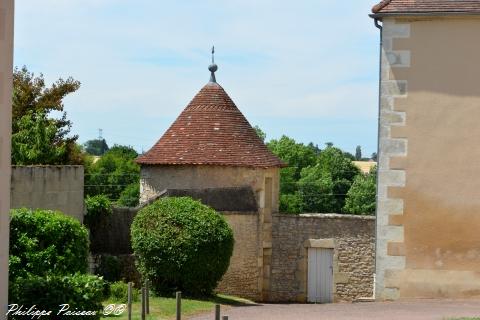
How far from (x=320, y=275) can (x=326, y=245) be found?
3.40ft

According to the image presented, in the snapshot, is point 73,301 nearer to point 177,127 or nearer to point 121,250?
point 121,250

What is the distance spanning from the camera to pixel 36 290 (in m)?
11.3

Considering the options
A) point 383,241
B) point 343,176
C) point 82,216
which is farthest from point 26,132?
point 343,176

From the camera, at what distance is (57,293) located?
11508 mm

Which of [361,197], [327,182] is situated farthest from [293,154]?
[361,197]

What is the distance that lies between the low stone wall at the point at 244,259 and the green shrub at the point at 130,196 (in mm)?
34068

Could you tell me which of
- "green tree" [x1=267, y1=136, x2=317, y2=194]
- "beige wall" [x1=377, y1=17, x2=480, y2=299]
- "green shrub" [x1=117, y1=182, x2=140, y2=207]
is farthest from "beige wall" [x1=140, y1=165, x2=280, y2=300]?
"green tree" [x1=267, y1=136, x2=317, y2=194]

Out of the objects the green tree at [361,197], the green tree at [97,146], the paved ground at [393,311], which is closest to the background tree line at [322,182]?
the green tree at [361,197]

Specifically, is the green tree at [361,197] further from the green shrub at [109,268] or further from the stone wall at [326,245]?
the green shrub at [109,268]

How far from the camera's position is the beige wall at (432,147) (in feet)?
45.5

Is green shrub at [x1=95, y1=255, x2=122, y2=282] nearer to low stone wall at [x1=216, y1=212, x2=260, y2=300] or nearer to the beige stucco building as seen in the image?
low stone wall at [x1=216, y1=212, x2=260, y2=300]

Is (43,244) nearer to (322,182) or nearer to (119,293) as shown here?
(119,293)

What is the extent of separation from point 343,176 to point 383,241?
216 ft

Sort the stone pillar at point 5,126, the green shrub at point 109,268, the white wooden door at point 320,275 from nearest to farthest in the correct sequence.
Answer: the stone pillar at point 5,126 → the green shrub at point 109,268 → the white wooden door at point 320,275
